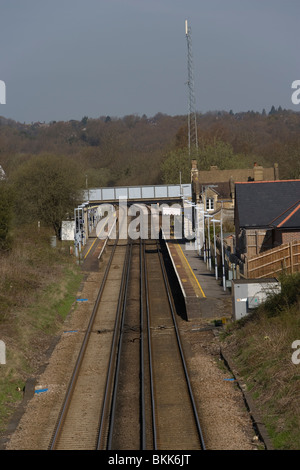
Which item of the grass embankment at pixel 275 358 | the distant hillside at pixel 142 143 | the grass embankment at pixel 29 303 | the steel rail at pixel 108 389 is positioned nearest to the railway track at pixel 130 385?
the steel rail at pixel 108 389

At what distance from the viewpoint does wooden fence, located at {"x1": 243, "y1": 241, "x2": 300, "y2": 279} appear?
2748 centimetres

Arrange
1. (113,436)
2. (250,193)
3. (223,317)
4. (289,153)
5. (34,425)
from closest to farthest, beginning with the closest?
1. (113,436)
2. (34,425)
3. (223,317)
4. (250,193)
5. (289,153)

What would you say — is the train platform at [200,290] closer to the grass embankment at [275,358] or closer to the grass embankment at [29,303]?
the grass embankment at [275,358]

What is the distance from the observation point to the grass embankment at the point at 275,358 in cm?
1284

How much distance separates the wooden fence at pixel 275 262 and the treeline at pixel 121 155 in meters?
13.2

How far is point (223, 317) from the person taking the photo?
2380 centimetres

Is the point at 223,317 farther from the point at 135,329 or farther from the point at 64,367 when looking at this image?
the point at 64,367

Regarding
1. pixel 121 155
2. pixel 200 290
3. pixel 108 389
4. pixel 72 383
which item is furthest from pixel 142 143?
pixel 108 389

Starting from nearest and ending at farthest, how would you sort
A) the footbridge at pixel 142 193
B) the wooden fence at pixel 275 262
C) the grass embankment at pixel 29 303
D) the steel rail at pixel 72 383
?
the steel rail at pixel 72 383 → the grass embankment at pixel 29 303 → the wooden fence at pixel 275 262 → the footbridge at pixel 142 193

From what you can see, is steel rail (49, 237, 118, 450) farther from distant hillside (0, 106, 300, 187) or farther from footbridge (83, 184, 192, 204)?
distant hillside (0, 106, 300, 187)

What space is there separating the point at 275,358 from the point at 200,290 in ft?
39.4

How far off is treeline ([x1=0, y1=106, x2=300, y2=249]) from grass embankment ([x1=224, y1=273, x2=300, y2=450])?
16812 millimetres

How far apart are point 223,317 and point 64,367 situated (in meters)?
7.49

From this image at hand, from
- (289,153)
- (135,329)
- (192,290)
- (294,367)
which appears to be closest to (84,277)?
(192,290)
